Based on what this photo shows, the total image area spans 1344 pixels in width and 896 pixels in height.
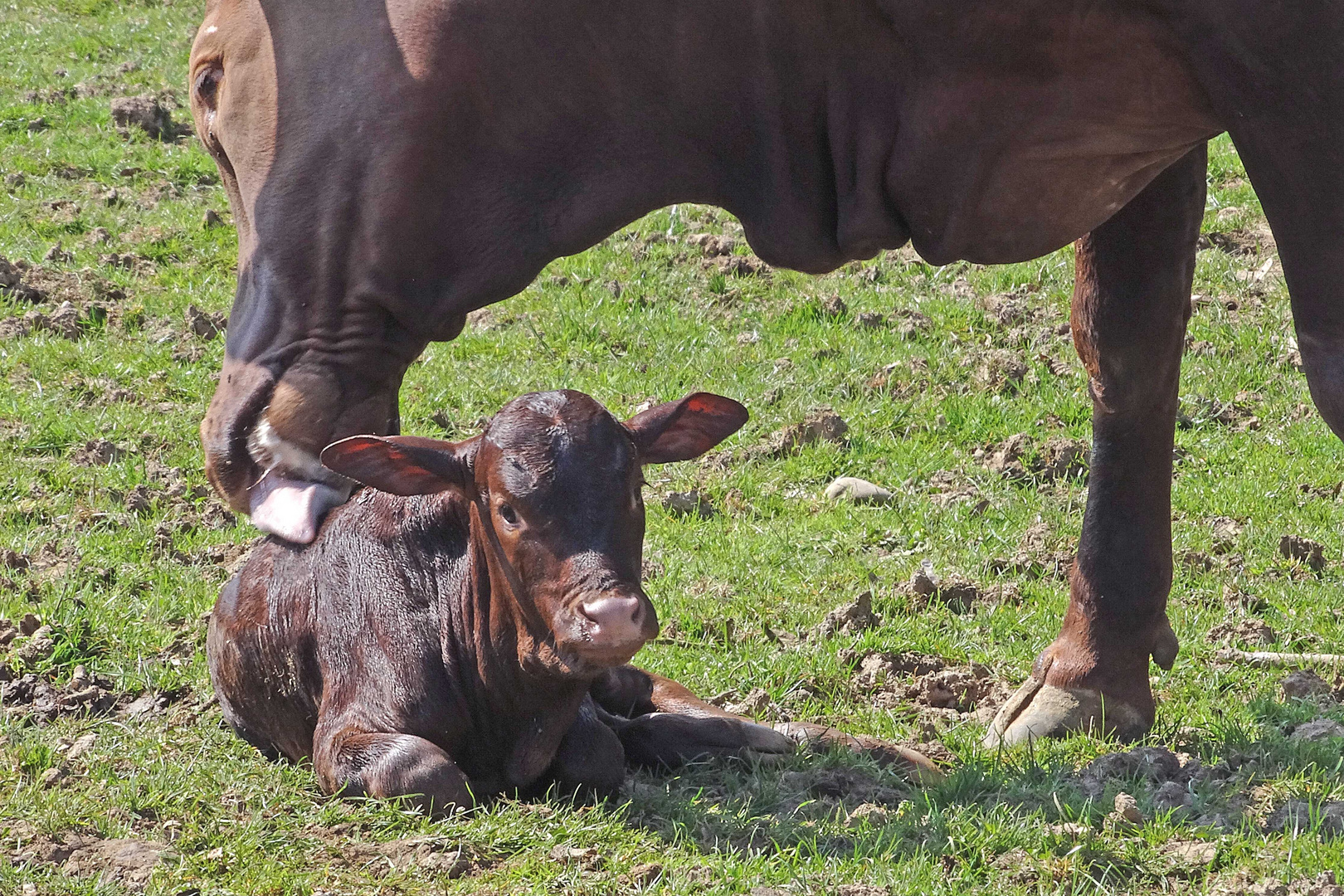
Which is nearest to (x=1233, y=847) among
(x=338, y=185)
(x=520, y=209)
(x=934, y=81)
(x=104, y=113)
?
(x=934, y=81)

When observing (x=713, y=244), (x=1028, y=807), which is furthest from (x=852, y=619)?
(x=713, y=244)

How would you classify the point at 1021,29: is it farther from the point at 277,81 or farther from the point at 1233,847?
the point at 1233,847

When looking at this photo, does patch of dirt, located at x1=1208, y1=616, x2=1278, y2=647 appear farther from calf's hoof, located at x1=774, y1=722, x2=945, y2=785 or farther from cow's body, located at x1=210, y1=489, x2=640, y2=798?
cow's body, located at x1=210, y1=489, x2=640, y2=798

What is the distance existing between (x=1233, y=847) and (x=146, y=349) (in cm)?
518

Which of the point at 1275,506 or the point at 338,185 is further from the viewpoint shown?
the point at 1275,506

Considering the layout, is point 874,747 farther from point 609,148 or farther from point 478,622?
point 609,148

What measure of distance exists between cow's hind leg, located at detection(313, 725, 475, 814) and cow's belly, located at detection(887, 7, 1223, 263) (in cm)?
166

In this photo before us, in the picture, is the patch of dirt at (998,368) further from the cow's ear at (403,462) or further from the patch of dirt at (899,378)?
the cow's ear at (403,462)

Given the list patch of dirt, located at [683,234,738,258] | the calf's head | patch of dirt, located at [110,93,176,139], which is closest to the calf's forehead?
the calf's head

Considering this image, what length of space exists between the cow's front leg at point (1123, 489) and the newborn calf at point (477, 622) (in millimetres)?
885

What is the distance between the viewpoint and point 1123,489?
480 cm

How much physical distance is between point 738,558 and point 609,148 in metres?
2.22

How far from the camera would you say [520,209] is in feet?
12.5

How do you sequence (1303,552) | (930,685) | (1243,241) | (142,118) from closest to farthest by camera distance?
(930,685), (1303,552), (1243,241), (142,118)
